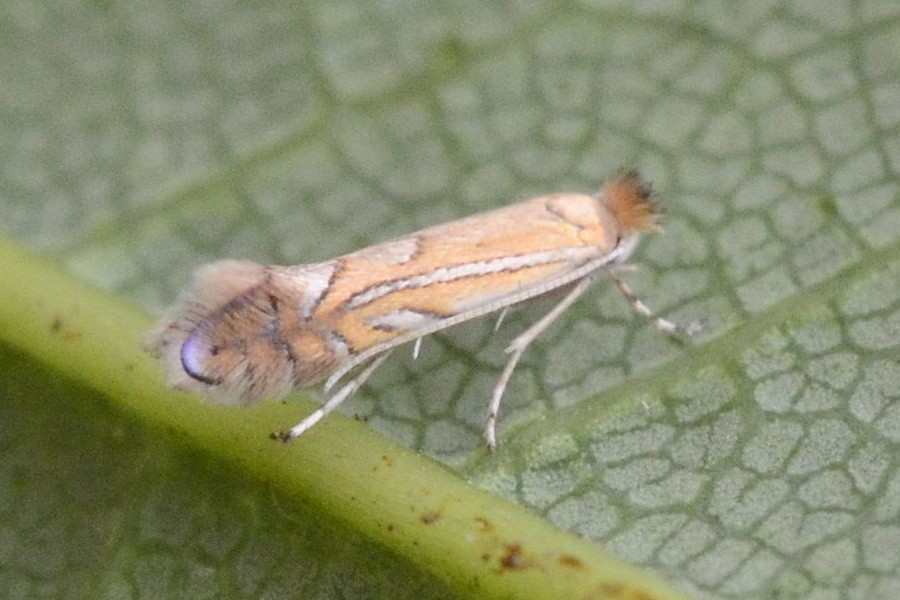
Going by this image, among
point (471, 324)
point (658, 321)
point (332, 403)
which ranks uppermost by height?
point (658, 321)

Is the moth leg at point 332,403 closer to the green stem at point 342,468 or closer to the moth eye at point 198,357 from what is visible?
the green stem at point 342,468

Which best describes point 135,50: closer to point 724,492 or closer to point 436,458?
point 436,458

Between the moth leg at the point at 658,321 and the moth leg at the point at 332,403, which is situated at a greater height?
the moth leg at the point at 658,321

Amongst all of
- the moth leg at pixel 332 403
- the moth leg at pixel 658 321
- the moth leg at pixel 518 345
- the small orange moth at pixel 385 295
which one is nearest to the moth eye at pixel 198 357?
the small orange moth at pixel 385 295

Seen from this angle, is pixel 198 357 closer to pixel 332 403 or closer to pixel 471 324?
pixel 332 403

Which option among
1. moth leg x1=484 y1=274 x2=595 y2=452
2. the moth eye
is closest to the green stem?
moth leg x1=484 y1=274 x2=595 y2=452


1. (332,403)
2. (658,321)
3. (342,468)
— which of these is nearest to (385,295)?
(332,403)

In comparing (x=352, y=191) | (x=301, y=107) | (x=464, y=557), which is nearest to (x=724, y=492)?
(x=464, y=557)
